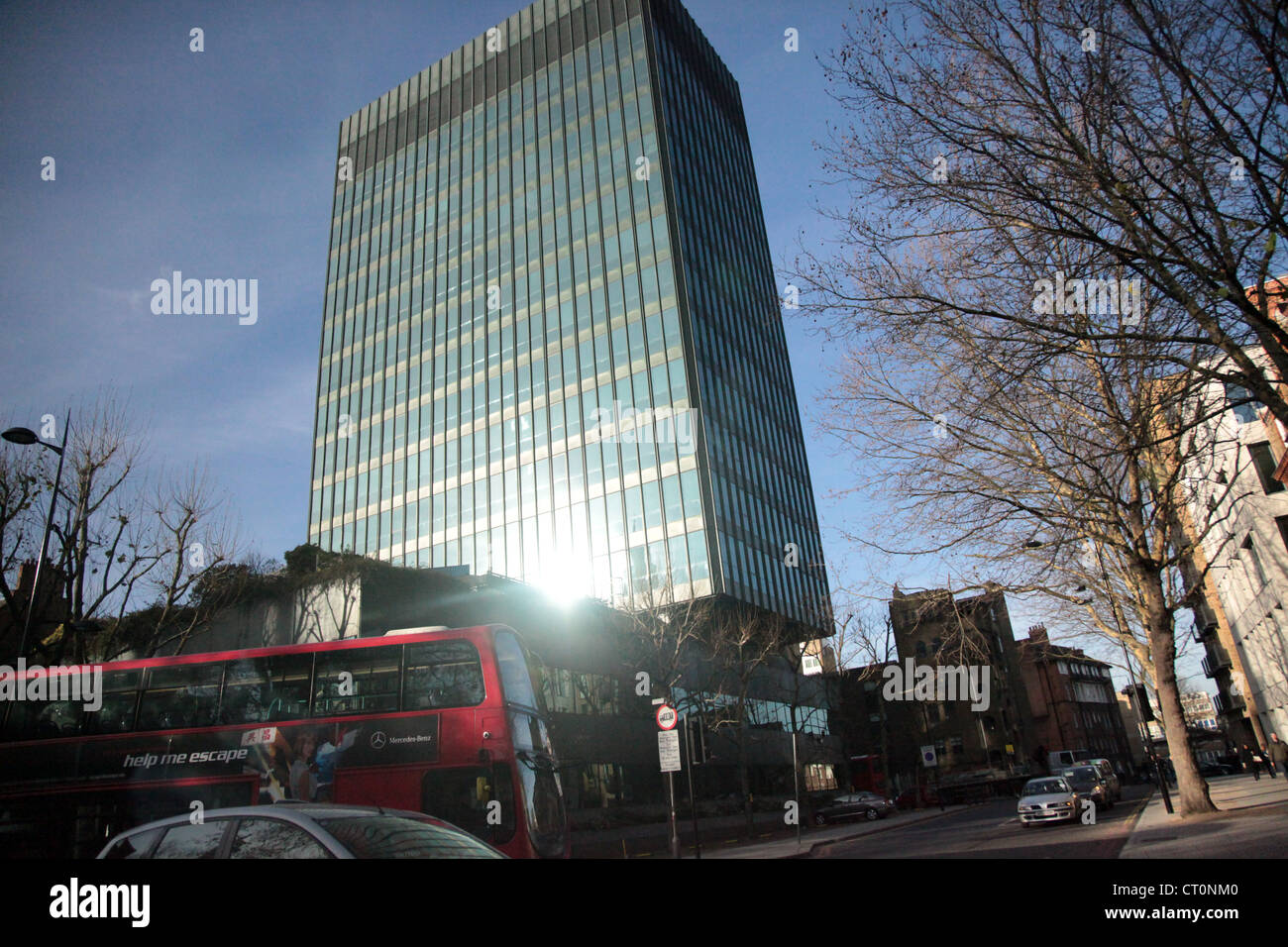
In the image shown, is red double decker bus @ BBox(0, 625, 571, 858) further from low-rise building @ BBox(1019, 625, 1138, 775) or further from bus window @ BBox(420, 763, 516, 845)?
low-rise building @ BBox(1019, 625, 1138, 775)

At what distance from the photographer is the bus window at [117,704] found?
1297 cm

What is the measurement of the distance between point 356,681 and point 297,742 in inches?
52.2

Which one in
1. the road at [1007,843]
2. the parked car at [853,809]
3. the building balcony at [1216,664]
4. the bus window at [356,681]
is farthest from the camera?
the building balcony at [1216,664]

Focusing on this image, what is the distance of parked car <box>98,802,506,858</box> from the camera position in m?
4.01

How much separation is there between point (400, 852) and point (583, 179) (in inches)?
2197

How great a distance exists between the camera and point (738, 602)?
44219 mm

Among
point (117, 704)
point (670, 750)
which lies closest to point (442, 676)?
point (670, 750)

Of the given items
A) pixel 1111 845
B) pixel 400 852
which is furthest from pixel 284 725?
pixel 1111 845

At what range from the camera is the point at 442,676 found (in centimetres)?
1256

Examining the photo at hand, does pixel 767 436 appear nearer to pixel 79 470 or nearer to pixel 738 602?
pixel 738 602

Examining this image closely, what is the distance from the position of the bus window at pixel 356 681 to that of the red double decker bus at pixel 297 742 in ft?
0.07

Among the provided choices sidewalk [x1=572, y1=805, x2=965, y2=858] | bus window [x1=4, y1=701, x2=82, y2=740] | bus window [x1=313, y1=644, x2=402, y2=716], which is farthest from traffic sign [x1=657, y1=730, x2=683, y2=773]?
bus window [x1=4, y1=701, x2=82, y2=740]

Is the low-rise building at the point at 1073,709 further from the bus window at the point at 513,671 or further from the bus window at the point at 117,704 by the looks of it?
the bus window at the point at 117,704

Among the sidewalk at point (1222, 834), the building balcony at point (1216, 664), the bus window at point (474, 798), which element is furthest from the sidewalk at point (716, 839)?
the building balcony at point (1216, 664)
